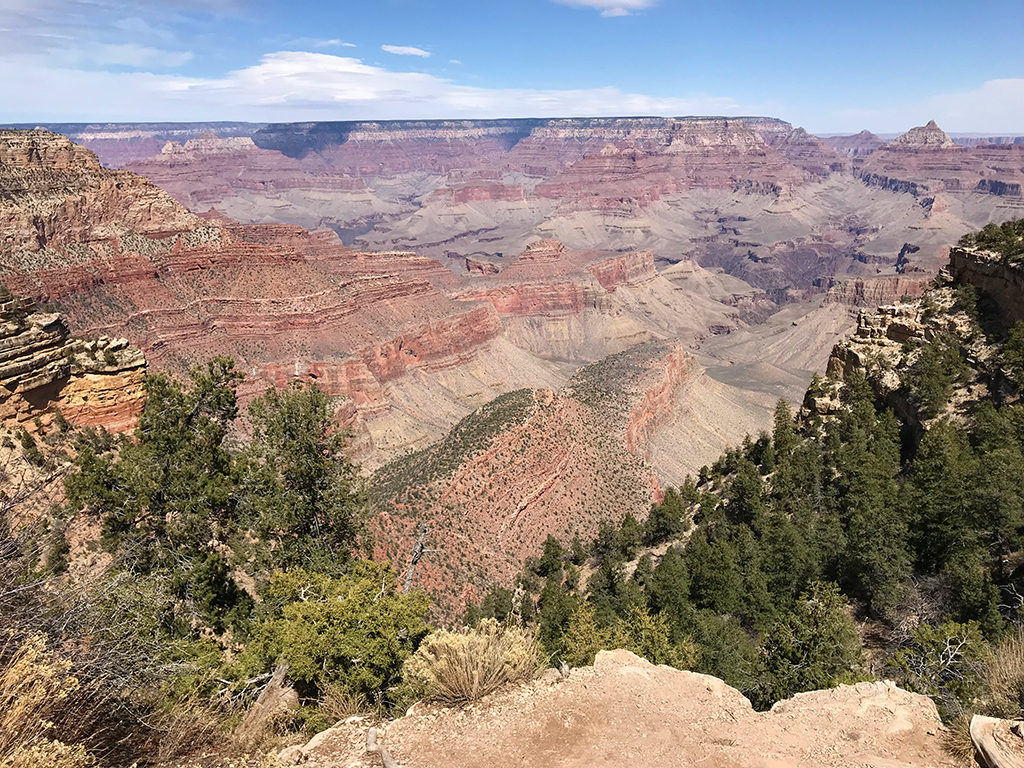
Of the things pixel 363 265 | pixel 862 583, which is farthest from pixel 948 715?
pixel 363 265

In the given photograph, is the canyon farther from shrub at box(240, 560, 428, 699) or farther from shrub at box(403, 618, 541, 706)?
shrub at box(403, 618, 541, 706)

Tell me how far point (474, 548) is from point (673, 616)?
47.1ft

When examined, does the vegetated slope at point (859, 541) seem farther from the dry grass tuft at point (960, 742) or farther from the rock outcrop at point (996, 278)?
the dry grass tuft at point (960, 742)

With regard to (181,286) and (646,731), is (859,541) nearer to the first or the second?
(646,731)

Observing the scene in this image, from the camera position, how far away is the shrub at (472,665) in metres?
13.0

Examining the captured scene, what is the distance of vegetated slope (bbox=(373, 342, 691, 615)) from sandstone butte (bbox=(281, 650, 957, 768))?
18.6 metres

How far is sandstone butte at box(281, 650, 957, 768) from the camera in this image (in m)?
11.6

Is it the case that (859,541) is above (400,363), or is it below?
above

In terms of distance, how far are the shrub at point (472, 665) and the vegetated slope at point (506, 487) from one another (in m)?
17.6

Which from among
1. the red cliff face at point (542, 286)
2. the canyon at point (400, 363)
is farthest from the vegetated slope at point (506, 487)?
the red cliff face at point (542, 286)

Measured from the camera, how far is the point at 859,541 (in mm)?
26938

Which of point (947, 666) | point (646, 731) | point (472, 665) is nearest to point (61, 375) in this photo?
point (472, 665)

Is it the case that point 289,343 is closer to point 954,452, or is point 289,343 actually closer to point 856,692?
point 954,452

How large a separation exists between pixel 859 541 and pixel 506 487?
21.7m
